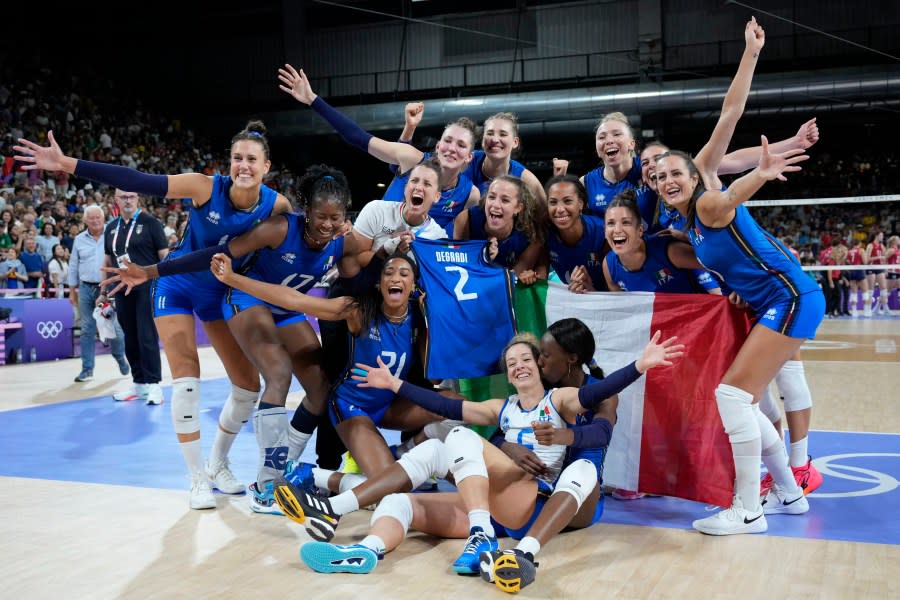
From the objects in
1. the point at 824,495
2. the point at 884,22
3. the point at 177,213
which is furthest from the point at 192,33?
the point at 824,495

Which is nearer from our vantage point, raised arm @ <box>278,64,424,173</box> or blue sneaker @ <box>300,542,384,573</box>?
blue sneaker @ <box>300,542,384,573</box>

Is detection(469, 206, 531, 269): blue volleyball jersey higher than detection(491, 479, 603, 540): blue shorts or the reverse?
higher

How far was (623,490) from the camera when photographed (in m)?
4.51

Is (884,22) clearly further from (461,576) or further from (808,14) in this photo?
(461,576)

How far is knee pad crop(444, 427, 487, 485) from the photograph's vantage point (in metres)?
3.46

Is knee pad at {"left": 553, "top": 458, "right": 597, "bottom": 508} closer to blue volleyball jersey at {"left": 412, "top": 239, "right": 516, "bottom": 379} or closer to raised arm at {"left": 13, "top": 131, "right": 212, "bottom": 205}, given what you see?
blue volleyball jersey at {"left": 412, "top": 239, "right": 516, "bottom": 379}

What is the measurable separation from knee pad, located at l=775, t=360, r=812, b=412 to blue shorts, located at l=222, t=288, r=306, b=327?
2.75 meters

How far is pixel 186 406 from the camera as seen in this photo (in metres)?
4.33

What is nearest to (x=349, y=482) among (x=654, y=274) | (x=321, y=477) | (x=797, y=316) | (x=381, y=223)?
(x=321, y=477)

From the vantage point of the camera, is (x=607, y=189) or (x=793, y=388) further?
(x=607, y=189)

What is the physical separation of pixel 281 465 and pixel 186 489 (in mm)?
735

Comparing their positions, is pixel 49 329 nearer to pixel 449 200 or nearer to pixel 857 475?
pixel 449 200

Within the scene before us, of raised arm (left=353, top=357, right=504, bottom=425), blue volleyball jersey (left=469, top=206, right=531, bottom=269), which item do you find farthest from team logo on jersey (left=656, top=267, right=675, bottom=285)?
raised arm (left=353, top=357, right=504, bottom=425)

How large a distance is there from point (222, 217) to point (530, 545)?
2428 millimetres
